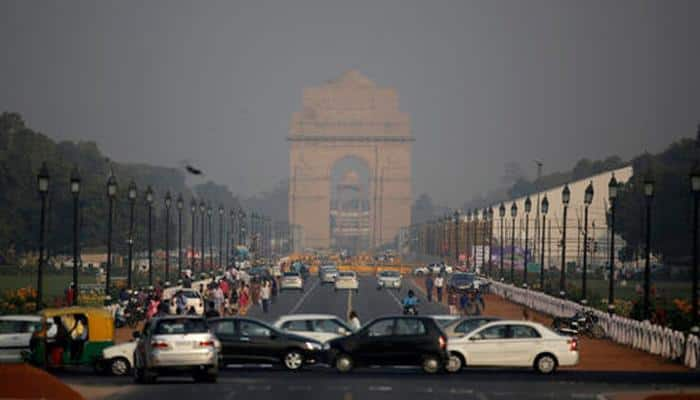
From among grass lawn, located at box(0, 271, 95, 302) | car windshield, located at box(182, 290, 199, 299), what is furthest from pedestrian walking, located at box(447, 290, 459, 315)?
grass lawn, located at box(0, 271, 95, 302)

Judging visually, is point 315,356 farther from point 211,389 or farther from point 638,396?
point 638,396

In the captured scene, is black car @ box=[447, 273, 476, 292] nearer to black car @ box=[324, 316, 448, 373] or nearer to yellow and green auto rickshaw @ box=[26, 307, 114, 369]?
black car @ box=[324, 316, 448, 373]

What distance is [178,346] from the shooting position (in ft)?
97.7

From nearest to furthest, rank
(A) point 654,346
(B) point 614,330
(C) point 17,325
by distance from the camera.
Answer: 1. (C) point 17,325
2. (A) point 654,346
3. (B) point 614,330

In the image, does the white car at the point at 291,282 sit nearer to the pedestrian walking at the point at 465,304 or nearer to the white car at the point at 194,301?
the pedestrian walking at the point at 465,304

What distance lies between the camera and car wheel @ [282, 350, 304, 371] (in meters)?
35.2

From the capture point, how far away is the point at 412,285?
333 feet

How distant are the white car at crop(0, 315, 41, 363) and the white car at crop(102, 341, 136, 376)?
2178mm

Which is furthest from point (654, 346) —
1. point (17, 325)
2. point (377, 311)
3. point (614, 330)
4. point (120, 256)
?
point (120, 256)

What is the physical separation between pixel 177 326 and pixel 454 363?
7.57m

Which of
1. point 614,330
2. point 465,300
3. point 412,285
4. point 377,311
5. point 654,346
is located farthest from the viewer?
point 412,285

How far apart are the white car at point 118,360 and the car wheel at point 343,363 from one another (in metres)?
4.55

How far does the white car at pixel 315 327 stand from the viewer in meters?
37.8

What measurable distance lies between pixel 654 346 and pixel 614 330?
20.1 ft
